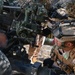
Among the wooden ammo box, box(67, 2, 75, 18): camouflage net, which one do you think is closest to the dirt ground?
box(67, 2, 75, 18): camouflage net

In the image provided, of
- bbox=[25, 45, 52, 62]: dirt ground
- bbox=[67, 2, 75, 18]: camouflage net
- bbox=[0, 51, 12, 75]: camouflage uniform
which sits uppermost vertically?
bbox=[67, 2, 75, 18]: camouflage net

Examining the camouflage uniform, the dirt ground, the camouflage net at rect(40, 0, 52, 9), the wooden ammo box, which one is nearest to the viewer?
the wooden ammo box

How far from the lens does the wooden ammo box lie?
3082 millimetres

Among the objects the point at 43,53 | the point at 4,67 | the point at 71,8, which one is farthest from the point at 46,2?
the point at 43,53

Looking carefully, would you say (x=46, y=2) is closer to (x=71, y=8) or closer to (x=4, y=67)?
(x=71, y=8)

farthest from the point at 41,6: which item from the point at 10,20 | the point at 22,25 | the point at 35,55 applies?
the point at 35,55

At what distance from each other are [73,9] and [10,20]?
3.94 ft

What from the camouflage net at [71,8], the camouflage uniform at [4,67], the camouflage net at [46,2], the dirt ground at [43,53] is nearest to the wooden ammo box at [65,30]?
the camouflage net at [71,8]

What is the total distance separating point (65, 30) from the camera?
317 cm

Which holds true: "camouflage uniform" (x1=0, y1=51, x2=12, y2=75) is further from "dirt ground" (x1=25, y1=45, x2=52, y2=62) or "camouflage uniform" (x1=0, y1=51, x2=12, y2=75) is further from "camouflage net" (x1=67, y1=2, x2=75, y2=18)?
"dirt ground" (x1=25, y1=45, x2=52, y2=62)

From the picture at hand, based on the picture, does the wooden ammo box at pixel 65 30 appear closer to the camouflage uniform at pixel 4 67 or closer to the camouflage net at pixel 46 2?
the camouflage net at pixel 46 2

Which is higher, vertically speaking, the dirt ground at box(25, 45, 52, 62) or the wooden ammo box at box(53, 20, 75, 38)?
the wooden ammo box at box(53, 20, 75, 38)

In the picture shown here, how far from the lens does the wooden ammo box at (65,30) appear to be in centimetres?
308

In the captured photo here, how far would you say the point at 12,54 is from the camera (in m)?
4.48
